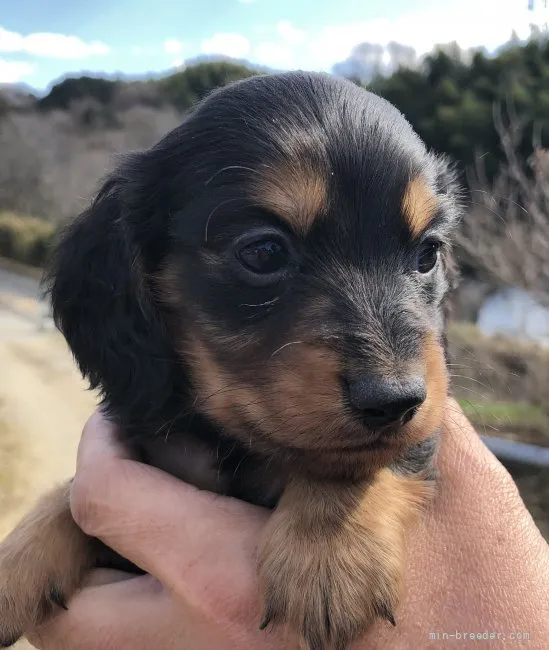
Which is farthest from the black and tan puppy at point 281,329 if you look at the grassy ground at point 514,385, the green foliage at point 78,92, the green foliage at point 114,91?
the green foliage at point 78,92

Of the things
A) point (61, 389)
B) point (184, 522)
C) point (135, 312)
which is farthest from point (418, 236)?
point (61, 389)

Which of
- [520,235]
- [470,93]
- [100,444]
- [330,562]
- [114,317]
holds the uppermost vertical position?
[114,317]

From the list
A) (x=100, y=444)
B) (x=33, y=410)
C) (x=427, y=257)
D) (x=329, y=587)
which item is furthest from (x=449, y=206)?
(x=33, y=410)

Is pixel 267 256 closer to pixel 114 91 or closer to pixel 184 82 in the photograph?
pixel 184 82

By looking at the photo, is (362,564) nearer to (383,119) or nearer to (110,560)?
(110,560)

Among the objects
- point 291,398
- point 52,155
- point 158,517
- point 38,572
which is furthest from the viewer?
point 52,155

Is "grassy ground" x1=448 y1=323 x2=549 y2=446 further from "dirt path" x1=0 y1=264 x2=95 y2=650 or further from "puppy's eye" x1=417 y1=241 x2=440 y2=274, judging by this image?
"puppy's eye" x1=417 y1=241 x2=440 y2=274

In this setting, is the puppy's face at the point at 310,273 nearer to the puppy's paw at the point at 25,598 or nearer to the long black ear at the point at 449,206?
the long black ear at the point at 449,206
